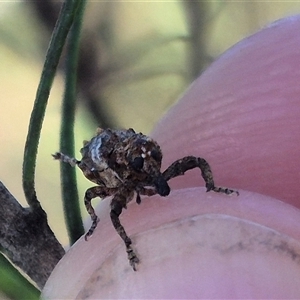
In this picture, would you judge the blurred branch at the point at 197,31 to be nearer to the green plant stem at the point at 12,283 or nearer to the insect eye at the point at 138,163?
the insect eye at the point at 138,163

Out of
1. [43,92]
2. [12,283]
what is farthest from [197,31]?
[12,283]

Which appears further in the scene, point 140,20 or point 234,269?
point 140,20

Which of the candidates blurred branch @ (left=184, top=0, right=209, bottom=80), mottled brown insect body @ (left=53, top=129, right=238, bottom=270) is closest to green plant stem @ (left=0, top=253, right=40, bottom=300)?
mottled brown insect body @ (left=53, top=129, right=238, bottom=270)

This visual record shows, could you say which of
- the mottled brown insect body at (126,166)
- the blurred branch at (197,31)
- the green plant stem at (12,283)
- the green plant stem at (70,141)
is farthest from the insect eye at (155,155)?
the blurred branch at (197,31)

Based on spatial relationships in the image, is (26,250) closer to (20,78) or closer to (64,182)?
(64,182)

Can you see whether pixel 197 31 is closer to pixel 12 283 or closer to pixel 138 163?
pixel 138 163

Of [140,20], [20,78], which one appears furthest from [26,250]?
[140,20]
